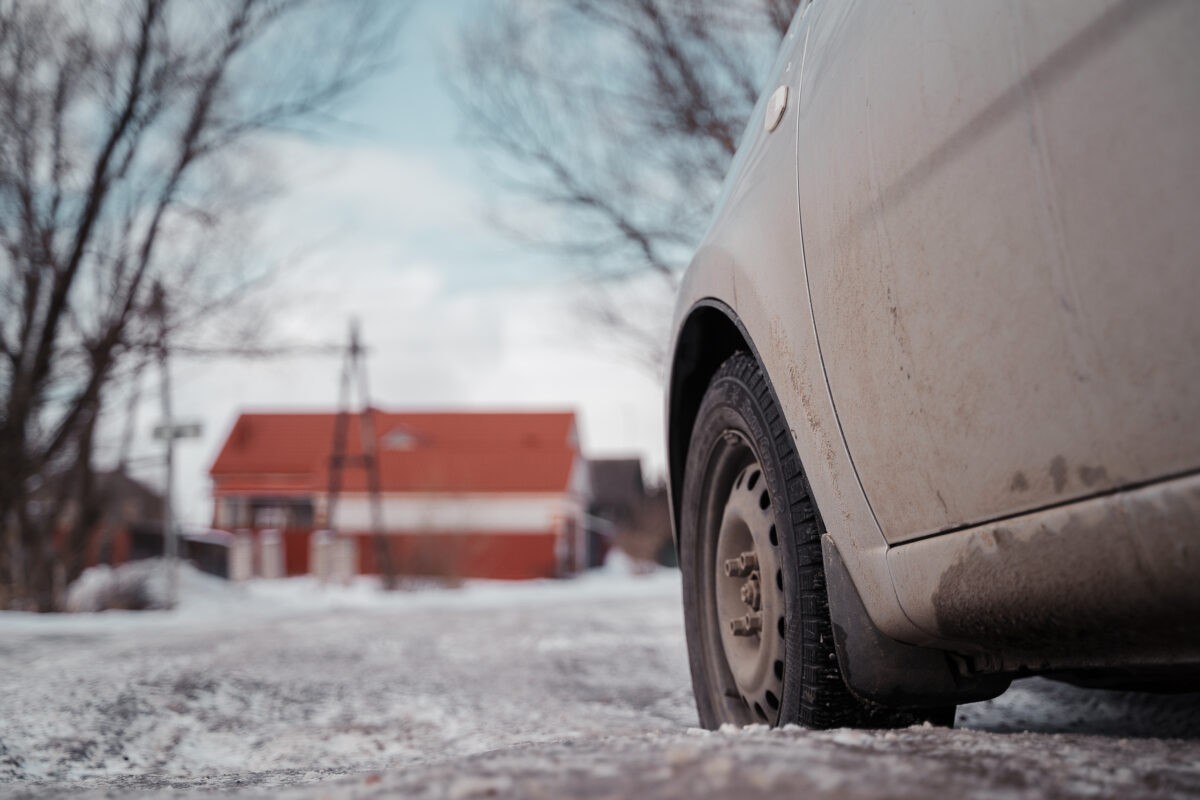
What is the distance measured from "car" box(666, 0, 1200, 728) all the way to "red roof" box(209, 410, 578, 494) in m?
35.6

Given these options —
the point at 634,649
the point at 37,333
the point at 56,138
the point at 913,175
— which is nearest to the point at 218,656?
the point at 634,649

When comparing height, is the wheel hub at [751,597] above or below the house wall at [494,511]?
below

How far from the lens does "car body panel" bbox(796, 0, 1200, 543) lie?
998mm

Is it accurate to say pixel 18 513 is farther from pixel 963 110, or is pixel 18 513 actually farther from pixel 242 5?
pixel 963 110

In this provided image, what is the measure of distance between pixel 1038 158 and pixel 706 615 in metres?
1.41

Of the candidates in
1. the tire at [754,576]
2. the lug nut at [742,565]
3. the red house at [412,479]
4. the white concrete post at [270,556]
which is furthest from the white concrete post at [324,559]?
the lug nut at [742,565]

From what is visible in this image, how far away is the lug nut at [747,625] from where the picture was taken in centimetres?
196

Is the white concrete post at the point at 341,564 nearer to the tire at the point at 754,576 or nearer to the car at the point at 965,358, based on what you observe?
the tire at the point at 754,576

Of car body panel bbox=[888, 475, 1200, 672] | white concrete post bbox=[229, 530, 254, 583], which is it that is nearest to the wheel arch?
car body panel bbox=[888, 475, 1200, 672]

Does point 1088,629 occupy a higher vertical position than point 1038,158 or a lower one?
lower

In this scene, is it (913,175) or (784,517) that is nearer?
(913,175)

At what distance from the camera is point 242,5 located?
32.0 ft

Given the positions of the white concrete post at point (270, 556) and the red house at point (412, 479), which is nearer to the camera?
the white concrete post at point (270, 556)

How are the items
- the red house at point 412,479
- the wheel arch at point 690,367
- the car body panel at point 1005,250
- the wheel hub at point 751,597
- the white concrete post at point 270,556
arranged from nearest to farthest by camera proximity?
1. the car body panel at point 1005,250
2. the wheel hub at point 751,597
3. the wheel arch at point 690,367
4. the white concrete post at point 270,556
5. the red house at point 412,479
